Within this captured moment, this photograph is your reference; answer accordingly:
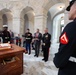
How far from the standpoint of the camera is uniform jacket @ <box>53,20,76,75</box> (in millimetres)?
1021

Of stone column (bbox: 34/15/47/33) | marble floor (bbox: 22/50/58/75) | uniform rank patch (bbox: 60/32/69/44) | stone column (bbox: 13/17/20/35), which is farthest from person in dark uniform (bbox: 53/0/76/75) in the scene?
stone column (bbox: 13/17/20/35)

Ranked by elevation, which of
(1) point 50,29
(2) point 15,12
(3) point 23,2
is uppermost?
(3) point 23,2

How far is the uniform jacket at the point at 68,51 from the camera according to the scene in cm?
102

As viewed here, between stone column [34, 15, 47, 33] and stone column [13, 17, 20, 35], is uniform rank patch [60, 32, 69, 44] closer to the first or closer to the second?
stone column [34, 15, 47, 33]

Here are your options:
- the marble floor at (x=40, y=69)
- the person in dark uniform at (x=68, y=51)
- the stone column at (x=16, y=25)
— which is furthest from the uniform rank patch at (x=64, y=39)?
the stone column at (x=16, y=25)

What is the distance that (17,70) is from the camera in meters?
3.33

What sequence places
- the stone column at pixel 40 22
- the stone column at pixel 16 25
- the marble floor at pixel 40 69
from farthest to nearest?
the stone column at pixel 16 25
the stone column at pixel 40 22
the marble floor at pixel 40 69

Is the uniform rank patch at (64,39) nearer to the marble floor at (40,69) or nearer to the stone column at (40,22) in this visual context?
the marble floor at (40,69)

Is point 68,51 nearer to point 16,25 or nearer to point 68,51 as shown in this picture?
point 68,51

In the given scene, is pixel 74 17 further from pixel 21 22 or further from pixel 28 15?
pixel 28 15

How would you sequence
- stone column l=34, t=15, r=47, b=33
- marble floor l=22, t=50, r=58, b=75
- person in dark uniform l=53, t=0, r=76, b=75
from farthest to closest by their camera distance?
1. stone column l=34, t=15, r=47, b=33
2. marble floor l=22, t=50, r=58, b=75
3. person in dark uniform l=53, t=0, r=76, b=75

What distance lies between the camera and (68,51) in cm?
103

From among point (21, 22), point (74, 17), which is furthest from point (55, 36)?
point (74, 17)

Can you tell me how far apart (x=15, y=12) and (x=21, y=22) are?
4.05ft
